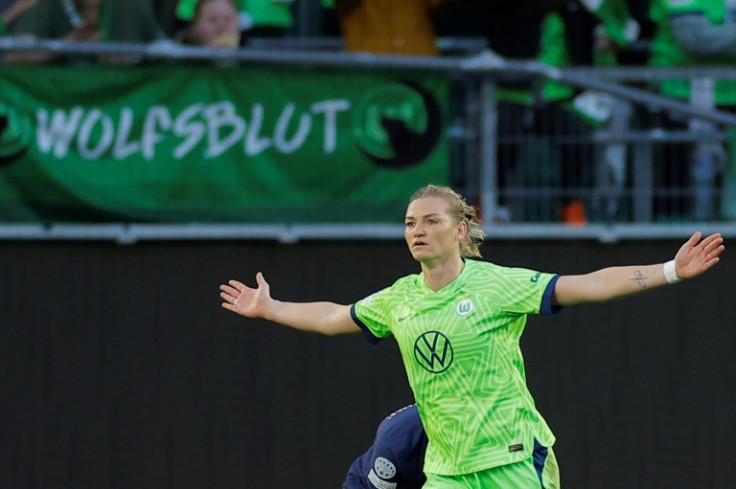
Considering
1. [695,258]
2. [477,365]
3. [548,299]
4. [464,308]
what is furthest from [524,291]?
[695,258]

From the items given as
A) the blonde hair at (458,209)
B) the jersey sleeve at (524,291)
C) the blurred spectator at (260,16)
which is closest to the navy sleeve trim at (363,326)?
the blonde hair at (458,209)

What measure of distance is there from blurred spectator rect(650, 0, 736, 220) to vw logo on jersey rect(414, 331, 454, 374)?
12.4ft

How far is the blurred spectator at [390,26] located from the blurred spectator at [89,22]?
4.84ft

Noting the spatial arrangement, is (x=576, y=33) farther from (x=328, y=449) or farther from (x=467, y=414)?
(x=467, y=414)

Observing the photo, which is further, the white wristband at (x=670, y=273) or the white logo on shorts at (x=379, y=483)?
the white logo on shorts at (x=379, y=483)

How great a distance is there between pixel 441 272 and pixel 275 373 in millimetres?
3221

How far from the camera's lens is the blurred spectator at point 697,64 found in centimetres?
973

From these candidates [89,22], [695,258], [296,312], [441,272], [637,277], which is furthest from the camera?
[89,22]

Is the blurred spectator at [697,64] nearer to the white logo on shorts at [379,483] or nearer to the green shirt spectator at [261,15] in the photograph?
the green shirt spectator at [261,15]

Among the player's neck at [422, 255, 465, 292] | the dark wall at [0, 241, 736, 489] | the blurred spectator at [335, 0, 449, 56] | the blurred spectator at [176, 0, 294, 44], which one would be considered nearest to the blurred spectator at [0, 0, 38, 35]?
the blurred spectator at [176, 0, 294, 44]

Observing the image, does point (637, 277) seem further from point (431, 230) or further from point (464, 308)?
point (431, 230)

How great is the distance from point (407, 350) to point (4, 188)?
13.0 ft

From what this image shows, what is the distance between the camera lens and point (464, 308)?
6.51 m

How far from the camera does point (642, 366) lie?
31.6 ft
